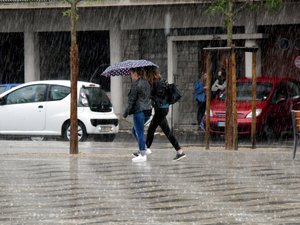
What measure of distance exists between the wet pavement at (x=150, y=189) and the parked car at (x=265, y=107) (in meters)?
7.33

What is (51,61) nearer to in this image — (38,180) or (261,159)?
(261,159)

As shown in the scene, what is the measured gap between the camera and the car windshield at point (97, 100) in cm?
2738

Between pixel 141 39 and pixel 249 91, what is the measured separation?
9445mm

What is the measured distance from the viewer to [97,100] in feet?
90.4

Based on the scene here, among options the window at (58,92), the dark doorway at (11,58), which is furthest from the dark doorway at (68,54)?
the window at (58,92)

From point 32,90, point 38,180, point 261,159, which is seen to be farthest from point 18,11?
point 38,180

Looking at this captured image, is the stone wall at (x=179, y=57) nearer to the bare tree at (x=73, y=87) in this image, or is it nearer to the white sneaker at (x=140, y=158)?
the bare tree at (x=73, y=87)

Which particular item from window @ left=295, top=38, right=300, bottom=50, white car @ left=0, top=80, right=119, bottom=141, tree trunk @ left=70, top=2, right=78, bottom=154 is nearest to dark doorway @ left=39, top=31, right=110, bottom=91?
window @ left=295, top=38, right=300, bottom=50

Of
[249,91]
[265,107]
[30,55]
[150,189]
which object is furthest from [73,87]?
[30,55]

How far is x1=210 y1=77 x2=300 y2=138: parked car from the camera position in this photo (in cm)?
2822

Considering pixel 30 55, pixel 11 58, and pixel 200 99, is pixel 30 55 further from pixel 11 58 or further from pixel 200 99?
pixel 200 99

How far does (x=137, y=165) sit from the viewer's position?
18.0 m

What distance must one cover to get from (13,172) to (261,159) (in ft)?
14.4

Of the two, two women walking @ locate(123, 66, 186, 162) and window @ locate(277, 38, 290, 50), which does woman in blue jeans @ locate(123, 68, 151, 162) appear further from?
window @ locate(277, 38, 290, 50)
